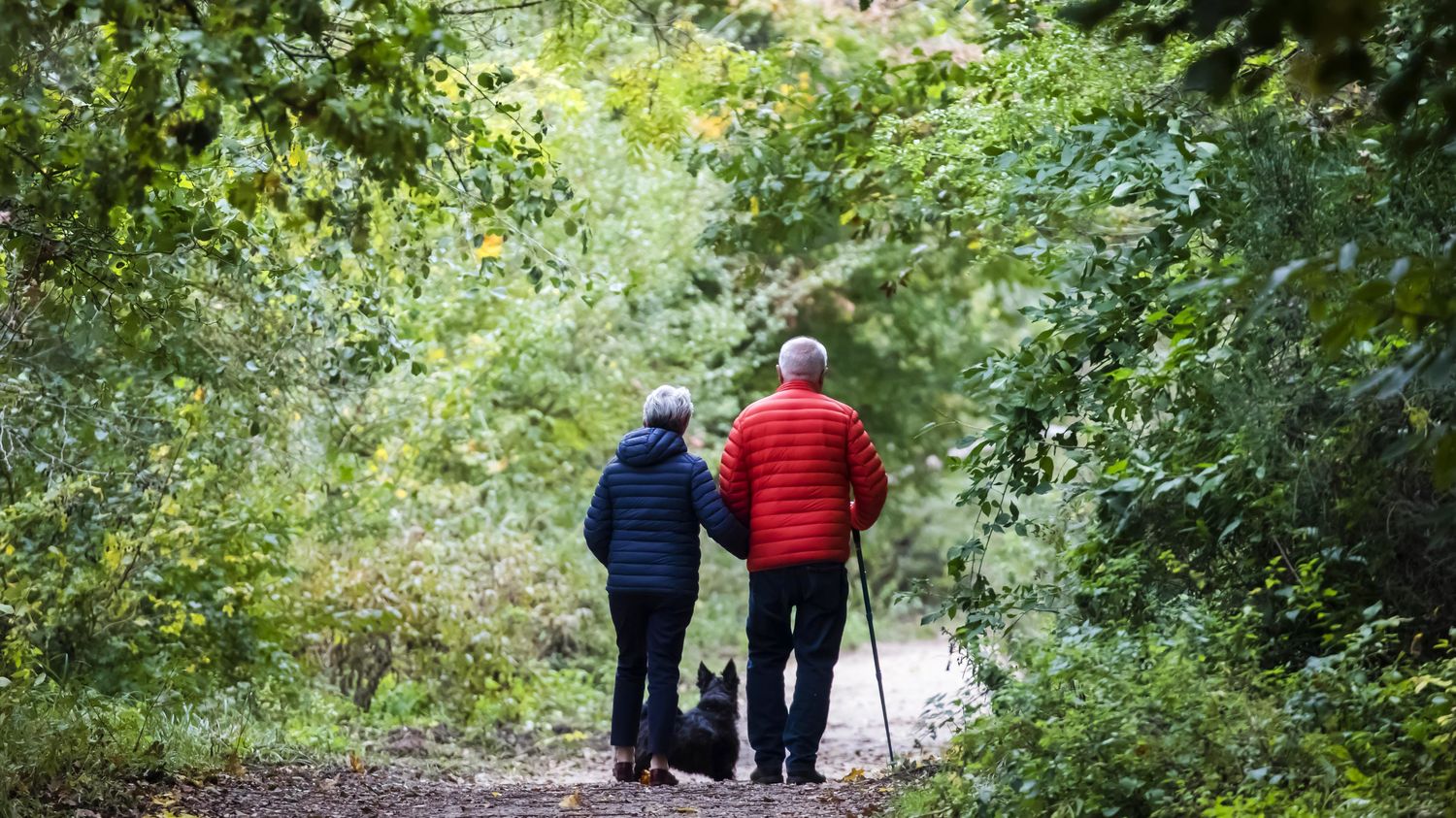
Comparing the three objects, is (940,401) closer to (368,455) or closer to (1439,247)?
(368,455)

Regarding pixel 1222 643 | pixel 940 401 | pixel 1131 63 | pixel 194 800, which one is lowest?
pixel 194 800

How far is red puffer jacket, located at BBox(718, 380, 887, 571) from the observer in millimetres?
7516

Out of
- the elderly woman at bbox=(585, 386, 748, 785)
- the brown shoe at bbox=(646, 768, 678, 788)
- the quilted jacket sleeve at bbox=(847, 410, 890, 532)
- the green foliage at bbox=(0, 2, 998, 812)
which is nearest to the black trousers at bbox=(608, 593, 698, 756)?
the elderly woman at bbox=(585, 386, 748, 785)

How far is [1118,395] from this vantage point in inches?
234

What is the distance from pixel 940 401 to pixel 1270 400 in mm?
15831

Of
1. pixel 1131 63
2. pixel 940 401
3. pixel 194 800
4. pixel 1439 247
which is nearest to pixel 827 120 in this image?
pixel 1131 63

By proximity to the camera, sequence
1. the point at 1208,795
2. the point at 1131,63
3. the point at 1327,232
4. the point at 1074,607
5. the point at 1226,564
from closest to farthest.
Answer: the point at 1208,795, the point at 1327,232, the point at 1226,564, the point at 1074,607, the point at 1131,63

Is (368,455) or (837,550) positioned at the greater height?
(368,455)

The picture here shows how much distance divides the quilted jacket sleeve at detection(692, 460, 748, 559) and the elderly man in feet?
0.48

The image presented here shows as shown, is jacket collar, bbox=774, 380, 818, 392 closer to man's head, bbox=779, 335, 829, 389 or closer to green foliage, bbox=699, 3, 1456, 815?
man's head, bbox=779, 335, 829, 389

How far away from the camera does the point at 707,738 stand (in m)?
8.09

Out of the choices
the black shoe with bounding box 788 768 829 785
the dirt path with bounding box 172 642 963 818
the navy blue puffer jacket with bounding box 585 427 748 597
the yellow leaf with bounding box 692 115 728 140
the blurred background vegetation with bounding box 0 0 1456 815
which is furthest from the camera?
the yellow leaf with bounding box 692 115 728 140

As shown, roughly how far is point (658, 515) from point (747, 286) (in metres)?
3.81

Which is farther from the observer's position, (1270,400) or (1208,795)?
(1270,400)
